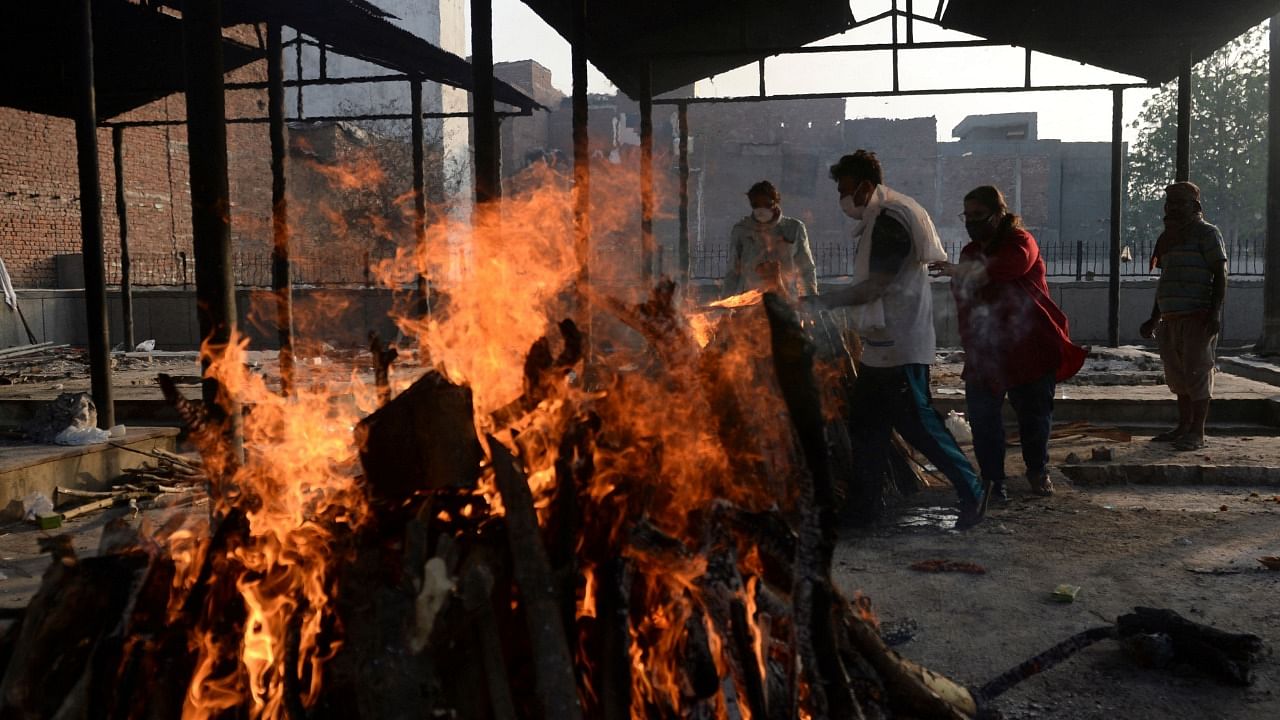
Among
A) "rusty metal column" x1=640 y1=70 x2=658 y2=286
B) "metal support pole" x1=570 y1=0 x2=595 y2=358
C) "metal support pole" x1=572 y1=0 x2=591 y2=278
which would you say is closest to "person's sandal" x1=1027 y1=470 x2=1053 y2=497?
"metal support pole" x1=570 y1=0 x2=595 y2=358

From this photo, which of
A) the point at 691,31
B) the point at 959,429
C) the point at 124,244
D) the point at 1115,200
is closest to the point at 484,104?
the point at 959,429

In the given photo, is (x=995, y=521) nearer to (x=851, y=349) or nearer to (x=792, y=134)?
(x=851, y=349)

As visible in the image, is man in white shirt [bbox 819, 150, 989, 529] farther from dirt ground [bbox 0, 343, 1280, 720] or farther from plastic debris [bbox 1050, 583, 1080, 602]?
plastic debris [bbox 1050, 583, 1080, 602]

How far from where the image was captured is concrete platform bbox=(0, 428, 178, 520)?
5801mm

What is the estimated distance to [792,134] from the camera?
43.8 m

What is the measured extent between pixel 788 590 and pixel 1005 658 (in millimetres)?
1411

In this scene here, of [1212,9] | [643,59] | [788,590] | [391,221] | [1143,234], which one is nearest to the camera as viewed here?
[788,590]

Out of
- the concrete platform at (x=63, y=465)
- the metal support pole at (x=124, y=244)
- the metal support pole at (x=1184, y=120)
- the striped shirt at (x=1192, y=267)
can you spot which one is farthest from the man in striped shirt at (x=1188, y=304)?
the metal support pole at (x=124, y=244)

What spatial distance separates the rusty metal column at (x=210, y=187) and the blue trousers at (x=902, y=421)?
3406 millimetres

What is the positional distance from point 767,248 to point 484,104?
361 centimetres

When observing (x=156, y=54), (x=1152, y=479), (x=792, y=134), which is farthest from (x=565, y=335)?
(x=792, y=134)

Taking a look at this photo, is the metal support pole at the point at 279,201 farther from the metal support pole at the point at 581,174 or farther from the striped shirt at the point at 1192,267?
the striped shirt at the point at 1192,267

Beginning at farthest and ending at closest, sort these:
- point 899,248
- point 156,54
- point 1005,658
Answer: point 156,54 < point 899,248 < point 1005,658

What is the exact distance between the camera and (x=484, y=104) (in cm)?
478
